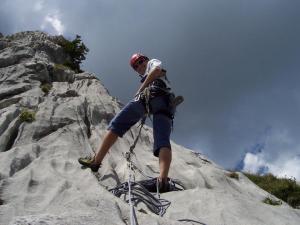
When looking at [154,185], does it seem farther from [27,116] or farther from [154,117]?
[27,116]

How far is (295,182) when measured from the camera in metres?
20.6

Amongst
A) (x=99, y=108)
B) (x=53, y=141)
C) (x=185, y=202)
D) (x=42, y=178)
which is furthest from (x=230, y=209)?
(x=99, y=108)

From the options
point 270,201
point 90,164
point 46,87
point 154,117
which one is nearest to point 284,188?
point 270,201

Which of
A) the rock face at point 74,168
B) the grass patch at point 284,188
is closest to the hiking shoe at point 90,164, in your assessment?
the rock face at point 74,168

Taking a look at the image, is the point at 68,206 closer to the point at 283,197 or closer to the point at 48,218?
the point at 48,218

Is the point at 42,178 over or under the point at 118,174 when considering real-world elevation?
under

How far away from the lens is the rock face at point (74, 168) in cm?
675

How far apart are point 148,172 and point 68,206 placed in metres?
7.00

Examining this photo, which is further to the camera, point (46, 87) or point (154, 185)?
point (46, 87)

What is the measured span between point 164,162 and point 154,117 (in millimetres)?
1356

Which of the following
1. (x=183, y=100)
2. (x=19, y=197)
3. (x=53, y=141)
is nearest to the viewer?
(x=19, y=197)

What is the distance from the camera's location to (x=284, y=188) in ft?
64.3

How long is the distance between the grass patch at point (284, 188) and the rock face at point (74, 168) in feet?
14.2

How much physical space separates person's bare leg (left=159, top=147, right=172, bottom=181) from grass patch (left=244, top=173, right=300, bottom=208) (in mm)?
9408
